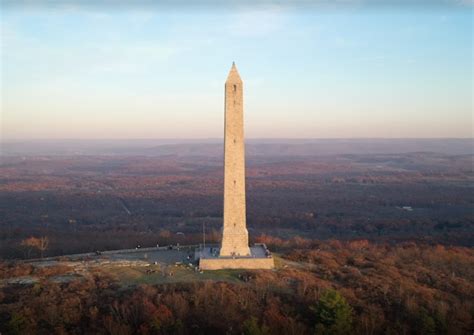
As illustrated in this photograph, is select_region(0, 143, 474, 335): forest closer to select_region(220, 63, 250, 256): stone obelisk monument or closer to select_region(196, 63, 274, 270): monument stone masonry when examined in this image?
select_region(196, 63, 274, 270): monument stone masonry

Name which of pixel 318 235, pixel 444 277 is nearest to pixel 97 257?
pixel 444 277

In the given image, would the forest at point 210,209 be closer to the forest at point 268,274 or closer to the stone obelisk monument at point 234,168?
the forest at point 268,274

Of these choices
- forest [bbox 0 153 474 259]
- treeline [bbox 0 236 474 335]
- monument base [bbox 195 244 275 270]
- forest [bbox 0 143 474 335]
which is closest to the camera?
treeline [bbox 0 236 474 335]

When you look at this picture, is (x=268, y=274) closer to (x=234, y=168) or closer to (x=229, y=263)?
(x=229, y=263)

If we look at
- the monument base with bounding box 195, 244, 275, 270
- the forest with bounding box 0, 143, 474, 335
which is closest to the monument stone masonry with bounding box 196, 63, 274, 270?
the monument base with bounding box 195, 244, 275, 270

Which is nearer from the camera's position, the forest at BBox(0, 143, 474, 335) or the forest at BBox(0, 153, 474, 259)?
the forest at BBox(0, 143, 474, 335)

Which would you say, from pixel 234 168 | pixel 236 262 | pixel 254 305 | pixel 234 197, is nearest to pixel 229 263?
pixel 236 262

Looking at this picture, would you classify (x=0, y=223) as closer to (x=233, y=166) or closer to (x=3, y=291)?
(x=3, y=291)
